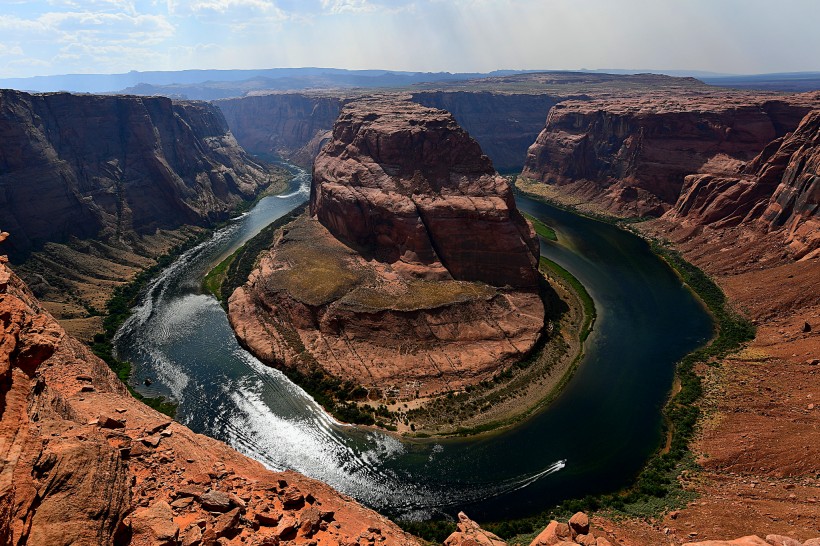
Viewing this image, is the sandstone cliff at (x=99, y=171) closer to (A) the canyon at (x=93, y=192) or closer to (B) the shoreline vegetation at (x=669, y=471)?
(A) the canyon at (x=93, y=192)

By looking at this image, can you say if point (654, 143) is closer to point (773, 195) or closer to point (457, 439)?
point (773, 195)

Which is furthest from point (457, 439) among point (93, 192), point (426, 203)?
→ point (93, 192)

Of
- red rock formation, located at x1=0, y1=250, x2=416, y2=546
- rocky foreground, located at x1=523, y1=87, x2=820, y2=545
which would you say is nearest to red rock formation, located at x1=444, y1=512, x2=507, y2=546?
red rock formation, located at x1=0, y1=250, x2=416, y2=546

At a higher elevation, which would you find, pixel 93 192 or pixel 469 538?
pixel 93 192

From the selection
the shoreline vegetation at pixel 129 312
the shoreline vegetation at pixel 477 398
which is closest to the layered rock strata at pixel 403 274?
the shoreline vegetation at pixel 477 398

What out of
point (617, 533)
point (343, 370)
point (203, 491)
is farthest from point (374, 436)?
point (203, 491)
